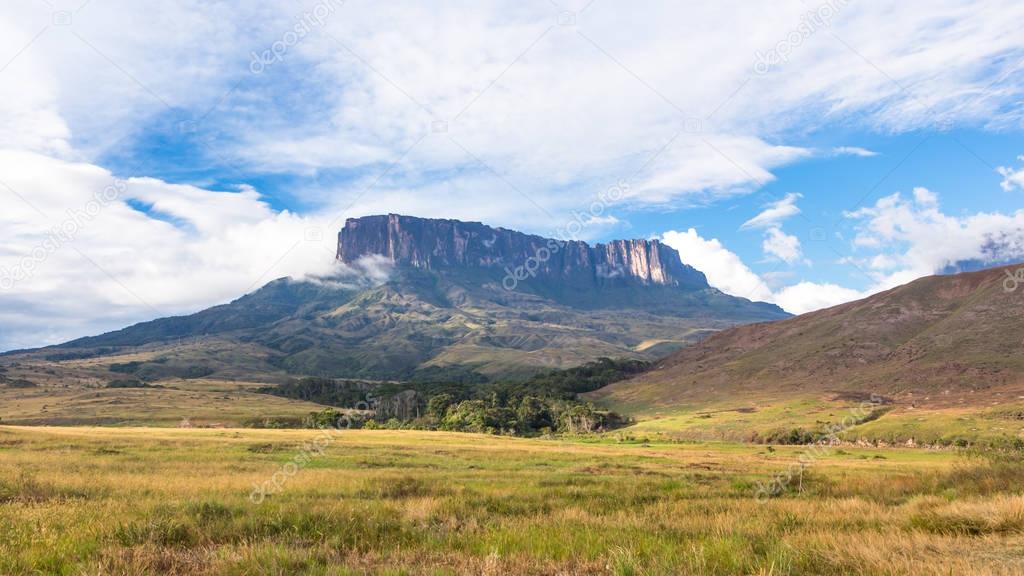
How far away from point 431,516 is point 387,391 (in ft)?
482

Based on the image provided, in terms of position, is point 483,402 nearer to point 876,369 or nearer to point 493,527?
point 876,369

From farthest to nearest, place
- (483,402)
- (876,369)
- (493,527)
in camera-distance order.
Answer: (483,402)
(876,369)
(493,527)

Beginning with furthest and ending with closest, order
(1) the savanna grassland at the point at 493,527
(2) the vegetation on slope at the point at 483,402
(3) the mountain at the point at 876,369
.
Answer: (2) the vegetation on slope at the point at 483,402 → (3) the mountain at the point at 876,369 → (1) the savanna grassland at the point at 493,527

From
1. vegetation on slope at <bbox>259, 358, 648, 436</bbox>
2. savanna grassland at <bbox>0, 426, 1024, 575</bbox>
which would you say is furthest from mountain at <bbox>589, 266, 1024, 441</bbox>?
savanna grassland at <bbox>0, 426, 1024, 575</bbox>

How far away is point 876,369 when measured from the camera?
100500 millimetres

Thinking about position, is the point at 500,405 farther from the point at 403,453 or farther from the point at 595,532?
the point at 595,532

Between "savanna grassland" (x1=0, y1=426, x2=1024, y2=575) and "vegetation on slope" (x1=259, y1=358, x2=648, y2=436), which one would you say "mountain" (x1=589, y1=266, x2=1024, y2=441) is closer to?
"vegetation on slope" (x1=259, y1=358, x2=648, y2=436)

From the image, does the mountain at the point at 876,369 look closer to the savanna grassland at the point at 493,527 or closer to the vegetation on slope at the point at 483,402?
the vegetation on slope at the point at 483,402

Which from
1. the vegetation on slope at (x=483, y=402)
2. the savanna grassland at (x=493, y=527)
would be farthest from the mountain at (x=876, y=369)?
the savanna grassland at (x=493, y=527)

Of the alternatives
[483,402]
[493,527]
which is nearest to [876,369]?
[483,402]

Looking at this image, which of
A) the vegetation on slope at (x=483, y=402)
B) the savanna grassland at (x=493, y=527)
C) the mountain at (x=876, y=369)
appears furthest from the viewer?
the vegetation on slope at (x=483, y=402)

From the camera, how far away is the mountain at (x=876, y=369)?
77.2 metres

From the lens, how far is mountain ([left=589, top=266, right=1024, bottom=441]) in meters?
77.2

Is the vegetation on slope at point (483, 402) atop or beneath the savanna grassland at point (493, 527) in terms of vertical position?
beneath
